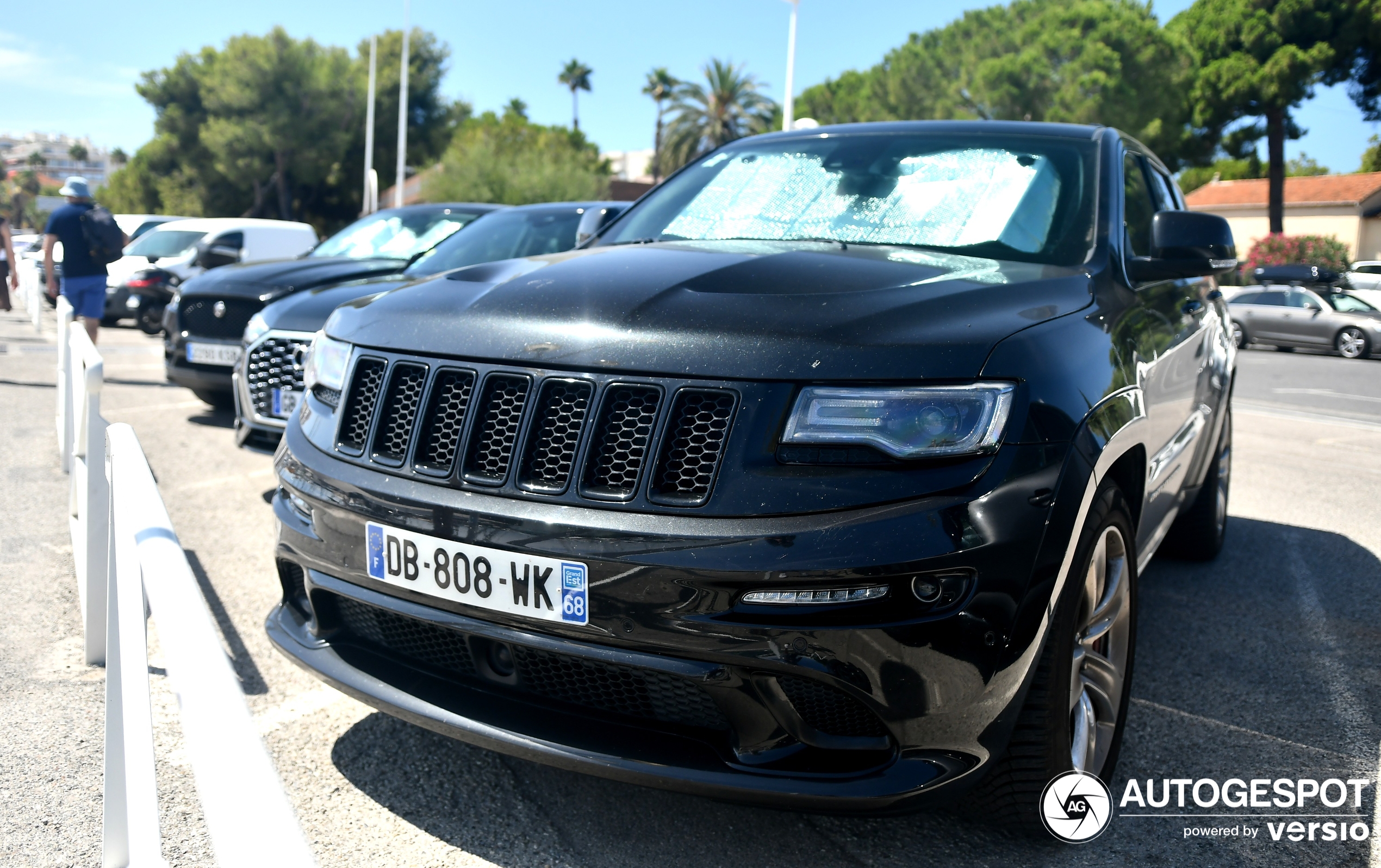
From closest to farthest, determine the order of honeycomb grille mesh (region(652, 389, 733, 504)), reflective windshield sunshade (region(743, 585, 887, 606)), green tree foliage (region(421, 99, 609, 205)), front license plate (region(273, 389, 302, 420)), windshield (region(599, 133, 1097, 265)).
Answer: reflective windshield sunshade (region(743, 585, 887, 606)) → honeycomb grille mesh (region(652, 389, 733, 504)) → windshield (region(599, 133, 1097, 265)) → front license plate (region(273, 389, 302, 420)) → green tree foliage (region(421, 99, 609, 205))

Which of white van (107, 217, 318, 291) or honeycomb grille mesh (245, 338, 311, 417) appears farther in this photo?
white van (107, 217, 318, 291)

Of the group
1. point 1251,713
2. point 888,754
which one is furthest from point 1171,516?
point 888,754

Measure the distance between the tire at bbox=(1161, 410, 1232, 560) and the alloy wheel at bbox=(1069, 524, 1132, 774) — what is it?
2.14m

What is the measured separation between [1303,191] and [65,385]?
55.3 m

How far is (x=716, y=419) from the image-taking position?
2.03 m

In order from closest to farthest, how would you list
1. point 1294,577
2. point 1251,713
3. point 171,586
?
point 171,586, point 1251,713, point 1294,577

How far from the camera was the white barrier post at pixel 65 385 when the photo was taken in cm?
498

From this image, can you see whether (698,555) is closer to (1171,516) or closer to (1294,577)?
(1171,516)

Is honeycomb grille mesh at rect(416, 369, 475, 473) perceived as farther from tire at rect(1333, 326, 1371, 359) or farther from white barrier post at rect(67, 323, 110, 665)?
tire at rect(1333, 326, 1371, 359)

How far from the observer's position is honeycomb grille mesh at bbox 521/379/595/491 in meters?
2.10

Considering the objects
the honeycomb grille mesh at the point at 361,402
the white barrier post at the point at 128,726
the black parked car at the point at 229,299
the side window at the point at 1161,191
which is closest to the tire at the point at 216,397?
the black parked car at the point at 229,299

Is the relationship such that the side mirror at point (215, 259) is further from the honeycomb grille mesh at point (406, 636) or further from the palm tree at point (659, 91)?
the palm tree at point (659, 91)

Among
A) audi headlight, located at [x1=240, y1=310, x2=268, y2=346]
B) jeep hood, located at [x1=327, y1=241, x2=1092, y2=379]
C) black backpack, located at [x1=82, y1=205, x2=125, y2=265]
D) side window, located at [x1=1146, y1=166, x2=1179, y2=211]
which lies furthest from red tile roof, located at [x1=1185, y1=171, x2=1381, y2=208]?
jeep hood, located at [x1=327, y1=241, x2=1092, y2=379]

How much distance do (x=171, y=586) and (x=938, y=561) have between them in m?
1.21
